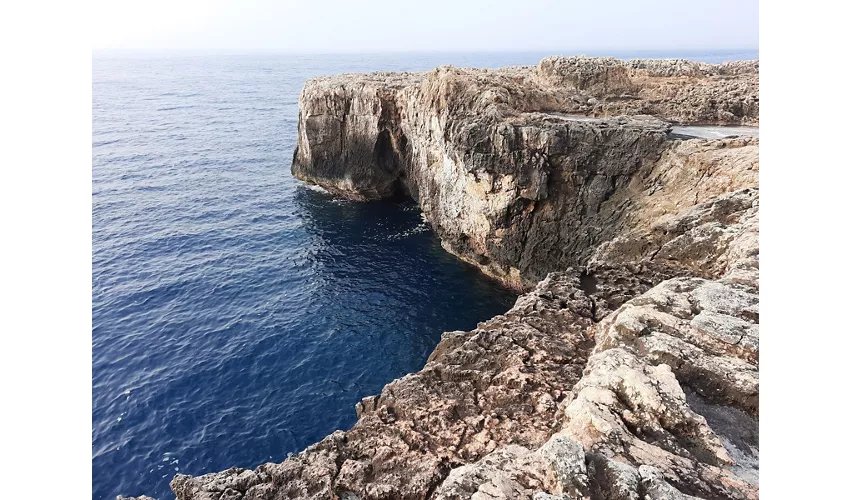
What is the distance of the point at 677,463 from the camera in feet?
32.8

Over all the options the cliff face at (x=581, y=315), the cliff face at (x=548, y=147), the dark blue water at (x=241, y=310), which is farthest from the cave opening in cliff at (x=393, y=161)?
the cliff face at (x=581, y=315)

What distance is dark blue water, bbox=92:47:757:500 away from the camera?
27656mm

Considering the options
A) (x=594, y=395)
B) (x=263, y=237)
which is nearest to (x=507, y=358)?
(x=594, y=395)

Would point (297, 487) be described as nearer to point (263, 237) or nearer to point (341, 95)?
point (263, 237)

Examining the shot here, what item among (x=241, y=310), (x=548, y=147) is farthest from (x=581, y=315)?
(x=241, y=310)

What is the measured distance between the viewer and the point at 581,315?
1917 cm

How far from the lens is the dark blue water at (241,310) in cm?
2766

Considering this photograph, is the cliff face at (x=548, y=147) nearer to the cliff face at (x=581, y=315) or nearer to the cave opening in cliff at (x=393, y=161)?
the cliff face at (x=581, y=315)

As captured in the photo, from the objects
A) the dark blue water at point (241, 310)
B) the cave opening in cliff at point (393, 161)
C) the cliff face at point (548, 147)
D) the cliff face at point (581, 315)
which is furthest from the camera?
the cave opening in cliff at point (393, 161)

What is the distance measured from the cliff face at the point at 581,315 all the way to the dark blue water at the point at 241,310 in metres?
9.49

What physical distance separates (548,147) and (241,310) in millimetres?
28034

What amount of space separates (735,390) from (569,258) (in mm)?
26641

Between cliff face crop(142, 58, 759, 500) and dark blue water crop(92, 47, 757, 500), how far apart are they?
949 cm

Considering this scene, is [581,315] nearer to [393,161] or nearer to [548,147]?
Result: [548,147]
